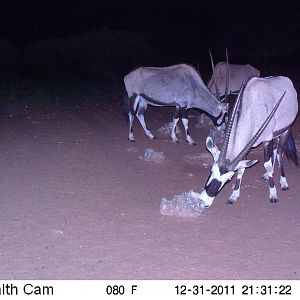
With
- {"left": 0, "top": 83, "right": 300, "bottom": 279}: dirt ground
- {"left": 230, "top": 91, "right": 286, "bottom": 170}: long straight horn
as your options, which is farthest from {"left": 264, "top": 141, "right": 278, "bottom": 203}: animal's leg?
{"left": 230, "top": 91, "right": 286, "bottom": 170}: long straight horn

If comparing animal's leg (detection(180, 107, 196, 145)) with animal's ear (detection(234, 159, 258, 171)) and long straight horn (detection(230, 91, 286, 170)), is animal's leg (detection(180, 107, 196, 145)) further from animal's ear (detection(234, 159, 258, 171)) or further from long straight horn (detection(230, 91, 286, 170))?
animal's ear (detection(234, 159, 258, 171))

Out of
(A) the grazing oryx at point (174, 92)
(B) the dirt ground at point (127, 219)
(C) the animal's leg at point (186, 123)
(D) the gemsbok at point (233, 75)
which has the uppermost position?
(D) the gemsbok at point (233, 75)

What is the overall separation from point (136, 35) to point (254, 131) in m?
36.0

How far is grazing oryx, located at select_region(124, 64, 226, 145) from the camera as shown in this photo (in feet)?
39.6

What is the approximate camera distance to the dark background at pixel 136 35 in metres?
32.2

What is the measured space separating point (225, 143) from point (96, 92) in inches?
543

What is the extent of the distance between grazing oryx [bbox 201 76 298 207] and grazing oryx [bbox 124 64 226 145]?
3283 mm

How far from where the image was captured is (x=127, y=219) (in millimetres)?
7121

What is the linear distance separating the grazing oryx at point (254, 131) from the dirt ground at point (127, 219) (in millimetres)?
374

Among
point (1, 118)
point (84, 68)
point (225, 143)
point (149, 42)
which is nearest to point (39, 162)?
A: point (225, 143)

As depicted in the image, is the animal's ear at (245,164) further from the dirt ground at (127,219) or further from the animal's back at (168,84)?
the animal's back at (168,84)

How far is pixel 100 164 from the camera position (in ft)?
32.4

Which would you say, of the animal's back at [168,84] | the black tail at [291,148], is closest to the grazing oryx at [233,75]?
the animal's back at [168,84]

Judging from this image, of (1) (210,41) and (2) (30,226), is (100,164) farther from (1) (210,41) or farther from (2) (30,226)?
(1) (210,41)
